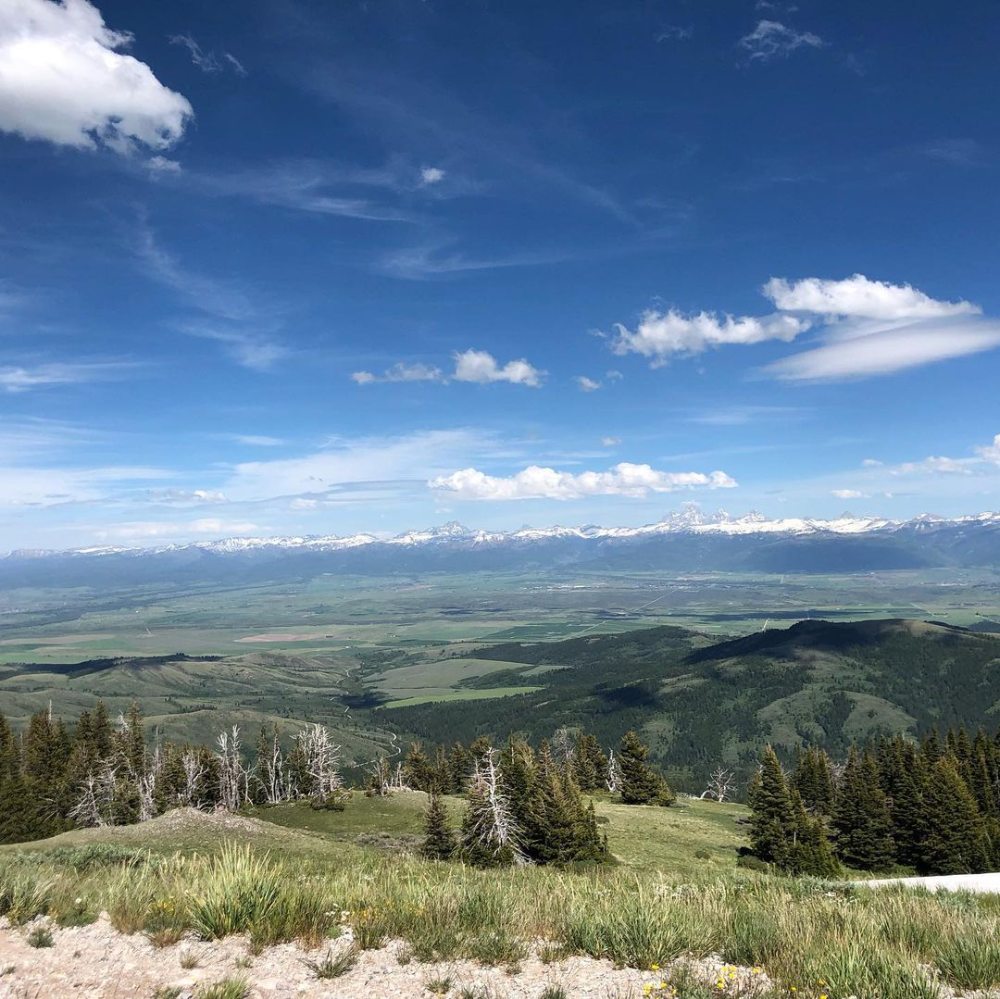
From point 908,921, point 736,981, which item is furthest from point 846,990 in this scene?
point 908,921

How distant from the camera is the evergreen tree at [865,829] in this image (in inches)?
2181

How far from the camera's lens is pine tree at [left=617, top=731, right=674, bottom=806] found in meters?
77.7

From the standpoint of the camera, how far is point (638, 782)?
7819 cm

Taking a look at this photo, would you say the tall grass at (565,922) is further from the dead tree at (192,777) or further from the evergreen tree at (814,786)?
the dead tree at (192,777)

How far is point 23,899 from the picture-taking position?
28.8ft

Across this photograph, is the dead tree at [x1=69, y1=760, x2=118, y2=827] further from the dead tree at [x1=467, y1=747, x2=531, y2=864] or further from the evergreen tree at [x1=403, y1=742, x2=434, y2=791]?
the dead tree at [x1=467, y1=747, x2=531, y2=864]

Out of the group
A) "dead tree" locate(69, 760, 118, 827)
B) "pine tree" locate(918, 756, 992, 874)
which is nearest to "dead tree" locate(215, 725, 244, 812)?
"dead tree" locate(69, 760, 118, 827)

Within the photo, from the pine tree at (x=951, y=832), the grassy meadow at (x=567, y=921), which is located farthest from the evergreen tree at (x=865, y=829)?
the grassy meadow at (x=567, y=921)

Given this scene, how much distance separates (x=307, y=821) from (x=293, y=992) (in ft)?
210

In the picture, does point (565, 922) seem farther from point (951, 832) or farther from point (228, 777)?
point (228, 777)

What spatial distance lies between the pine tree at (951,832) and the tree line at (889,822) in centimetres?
7

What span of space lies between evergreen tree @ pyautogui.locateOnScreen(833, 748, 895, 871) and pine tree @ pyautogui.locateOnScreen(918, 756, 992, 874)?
2.87 metres

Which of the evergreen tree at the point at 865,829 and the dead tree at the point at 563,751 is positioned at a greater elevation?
the evergreen tree at the point at 865,829

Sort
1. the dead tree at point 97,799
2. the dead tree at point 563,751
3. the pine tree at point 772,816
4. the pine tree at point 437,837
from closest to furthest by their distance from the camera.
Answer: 1. the pine tree at point 437,837
2. the pine tree at point 772,816
3. the dead tree at point 97,799
4. the dead tree at point 563,751
